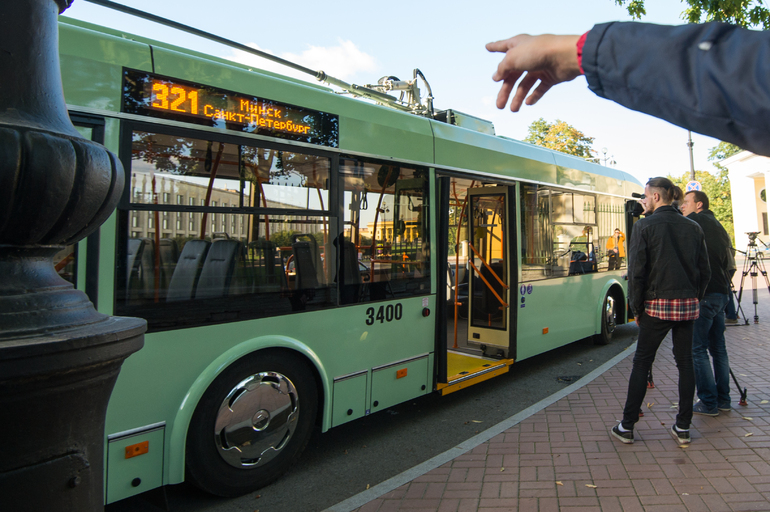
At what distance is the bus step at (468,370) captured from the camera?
561 centimetres

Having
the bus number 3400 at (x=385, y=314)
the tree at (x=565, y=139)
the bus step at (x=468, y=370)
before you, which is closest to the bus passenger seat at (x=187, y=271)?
the bus number 3400 at (x=385, y=314)

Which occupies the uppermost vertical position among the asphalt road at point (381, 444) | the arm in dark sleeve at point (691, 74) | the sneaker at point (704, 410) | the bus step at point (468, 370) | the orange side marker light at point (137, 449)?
the arm in dark sleeve at point (691, 74)

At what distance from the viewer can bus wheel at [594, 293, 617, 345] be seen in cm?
885

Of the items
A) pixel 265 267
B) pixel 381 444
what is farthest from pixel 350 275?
pixel 381 444

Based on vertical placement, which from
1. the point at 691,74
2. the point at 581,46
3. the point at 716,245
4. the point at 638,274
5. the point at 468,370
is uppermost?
the point at 581,46

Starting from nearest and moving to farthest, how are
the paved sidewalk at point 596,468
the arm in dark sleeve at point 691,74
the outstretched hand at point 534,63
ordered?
the arm in dark sleeve at point 691,74 → the outstretched hand at point 534,63 → the paved sidewalk at point 596,468

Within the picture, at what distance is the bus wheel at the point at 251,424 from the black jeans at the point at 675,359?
2.64 meters

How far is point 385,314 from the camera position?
15.9 feet

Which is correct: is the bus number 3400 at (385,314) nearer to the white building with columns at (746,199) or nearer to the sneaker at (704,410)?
the sneaker at (704,410)

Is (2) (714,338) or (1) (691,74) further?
(2) (714,338)

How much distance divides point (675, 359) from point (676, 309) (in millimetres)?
411

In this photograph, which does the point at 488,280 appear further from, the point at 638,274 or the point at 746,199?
the point at 746,199

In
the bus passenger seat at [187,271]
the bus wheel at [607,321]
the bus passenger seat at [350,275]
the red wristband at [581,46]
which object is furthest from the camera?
the bus wheel at [607,321]

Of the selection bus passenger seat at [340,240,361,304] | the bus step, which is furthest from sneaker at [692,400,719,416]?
bus passenger seat at [340,240,361,304]
